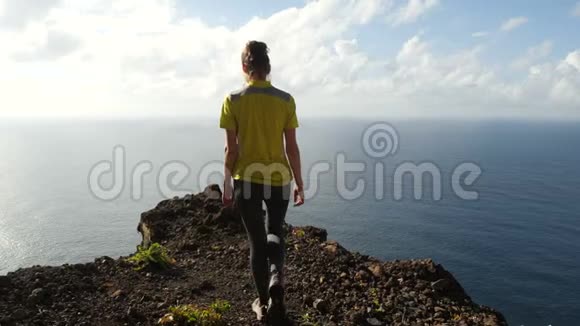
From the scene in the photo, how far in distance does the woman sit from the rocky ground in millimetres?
1112

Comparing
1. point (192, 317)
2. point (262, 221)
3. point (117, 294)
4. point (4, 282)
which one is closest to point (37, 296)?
point (4, 282)

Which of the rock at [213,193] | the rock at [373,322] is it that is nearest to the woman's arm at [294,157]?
the rock at [373,322]

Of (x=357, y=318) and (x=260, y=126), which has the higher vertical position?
(x=260, y=126)

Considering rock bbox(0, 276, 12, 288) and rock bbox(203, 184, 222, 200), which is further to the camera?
rock bbox(203, 184, 222, 200)

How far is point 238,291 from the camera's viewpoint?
26.0ft

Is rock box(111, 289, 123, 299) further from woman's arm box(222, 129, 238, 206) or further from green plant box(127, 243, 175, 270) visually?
woman's arm box(222, 129, 238, 206)

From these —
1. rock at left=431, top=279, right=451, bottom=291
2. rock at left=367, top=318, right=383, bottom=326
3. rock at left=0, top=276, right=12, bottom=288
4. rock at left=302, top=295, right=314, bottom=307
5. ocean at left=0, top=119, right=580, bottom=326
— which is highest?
rock at left=0, top=276, right=12, bottom=288

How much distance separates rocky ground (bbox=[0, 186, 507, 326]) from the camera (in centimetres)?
654

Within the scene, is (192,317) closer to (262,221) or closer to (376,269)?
(262,221)

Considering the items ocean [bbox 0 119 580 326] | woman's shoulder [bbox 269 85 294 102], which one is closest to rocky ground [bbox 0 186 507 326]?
woman's shoulder [bbox 269 85 294 102]

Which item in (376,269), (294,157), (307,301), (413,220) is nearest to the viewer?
(294,157)

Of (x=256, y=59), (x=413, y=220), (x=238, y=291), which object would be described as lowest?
(x=413, y=220)

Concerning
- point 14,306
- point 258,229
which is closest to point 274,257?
point 258,229

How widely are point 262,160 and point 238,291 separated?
3.48 m
